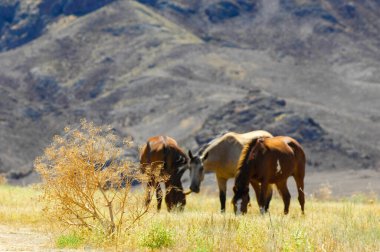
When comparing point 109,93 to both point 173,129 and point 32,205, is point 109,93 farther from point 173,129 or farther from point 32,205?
point 32,205

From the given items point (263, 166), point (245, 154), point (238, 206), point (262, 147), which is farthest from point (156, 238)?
point (262, 147)

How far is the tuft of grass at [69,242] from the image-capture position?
40.3 feet

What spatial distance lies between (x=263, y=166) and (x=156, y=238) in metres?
6.44

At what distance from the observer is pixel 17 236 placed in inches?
535

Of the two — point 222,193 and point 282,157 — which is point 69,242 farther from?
point 222,193

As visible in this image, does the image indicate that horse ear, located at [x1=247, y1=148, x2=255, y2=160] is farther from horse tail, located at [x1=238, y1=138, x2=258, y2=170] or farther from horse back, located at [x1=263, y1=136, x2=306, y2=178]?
horse back, located at [x1=263, y1=136, x2=306, y2=178]

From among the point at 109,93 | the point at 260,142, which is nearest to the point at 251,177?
the point at 260,142

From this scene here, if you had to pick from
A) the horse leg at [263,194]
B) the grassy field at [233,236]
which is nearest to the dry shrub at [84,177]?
the grassy field at [233,236]

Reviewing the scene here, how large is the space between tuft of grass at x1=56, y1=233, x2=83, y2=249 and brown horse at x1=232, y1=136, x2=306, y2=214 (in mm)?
5579

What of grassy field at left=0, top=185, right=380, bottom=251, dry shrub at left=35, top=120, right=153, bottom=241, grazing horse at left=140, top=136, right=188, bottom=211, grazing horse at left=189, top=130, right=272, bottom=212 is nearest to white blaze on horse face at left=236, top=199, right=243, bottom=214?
grazing horse at left=189, top=130, right=272, bottom=212

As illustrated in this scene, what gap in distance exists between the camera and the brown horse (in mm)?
17625

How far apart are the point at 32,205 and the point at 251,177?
5.63 metres

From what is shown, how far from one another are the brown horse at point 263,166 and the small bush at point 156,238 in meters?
5.29

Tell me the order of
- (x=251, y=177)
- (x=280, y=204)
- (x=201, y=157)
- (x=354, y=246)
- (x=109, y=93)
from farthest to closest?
(x=109, y=93), (x=280, y=204), (x=201, y=157), (x=251, y=177), (x=354, y=246)
